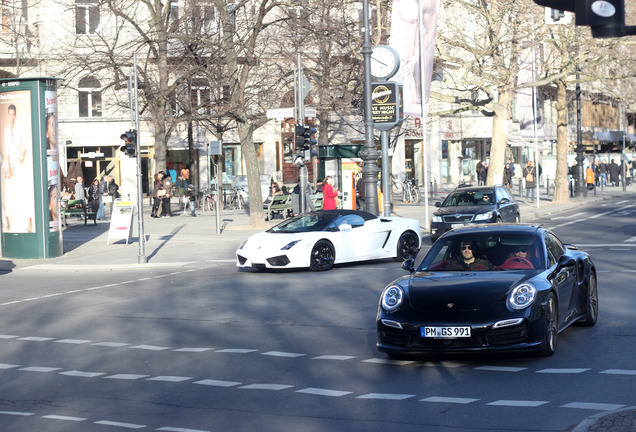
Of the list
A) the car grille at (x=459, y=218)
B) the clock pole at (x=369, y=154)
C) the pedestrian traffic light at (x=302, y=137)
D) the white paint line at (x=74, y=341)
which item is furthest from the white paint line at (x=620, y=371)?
the pedestrian traffic light at (x=302, y=137)

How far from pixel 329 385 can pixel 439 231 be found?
1763 centimetres

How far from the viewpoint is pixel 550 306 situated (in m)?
9.73

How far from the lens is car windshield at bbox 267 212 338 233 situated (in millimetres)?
20031

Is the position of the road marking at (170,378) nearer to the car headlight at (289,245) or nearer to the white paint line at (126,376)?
the white paint line at (126,376)

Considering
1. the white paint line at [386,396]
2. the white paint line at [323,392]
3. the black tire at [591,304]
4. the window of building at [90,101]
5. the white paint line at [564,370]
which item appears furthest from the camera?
the window of building at [90,101]

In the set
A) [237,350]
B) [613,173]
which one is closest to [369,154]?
[237,350]

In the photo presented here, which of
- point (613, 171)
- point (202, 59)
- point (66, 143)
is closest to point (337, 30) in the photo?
point (202, 59)

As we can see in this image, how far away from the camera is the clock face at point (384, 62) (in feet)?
90.9

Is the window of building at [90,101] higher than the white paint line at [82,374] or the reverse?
higher

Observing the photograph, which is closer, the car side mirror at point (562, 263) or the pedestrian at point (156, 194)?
the car side mirror at point (562, 263)

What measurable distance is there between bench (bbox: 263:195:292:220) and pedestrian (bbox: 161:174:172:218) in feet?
16.0

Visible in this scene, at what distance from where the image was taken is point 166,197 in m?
40.9

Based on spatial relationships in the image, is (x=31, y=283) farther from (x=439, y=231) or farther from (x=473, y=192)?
(x=473, y=192)

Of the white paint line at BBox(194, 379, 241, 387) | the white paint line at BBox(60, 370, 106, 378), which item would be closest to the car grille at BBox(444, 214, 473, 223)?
the white paint line at BBox(60, 370, 106, 378)
